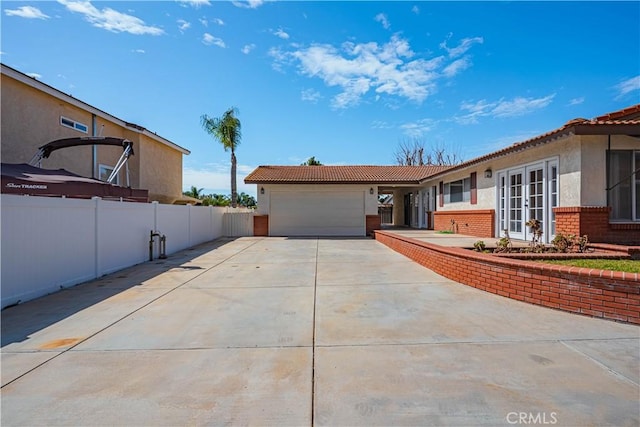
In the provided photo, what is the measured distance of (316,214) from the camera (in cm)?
1869

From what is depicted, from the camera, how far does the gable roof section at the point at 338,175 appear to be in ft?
59.7

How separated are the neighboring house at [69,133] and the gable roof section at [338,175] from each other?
537 cm

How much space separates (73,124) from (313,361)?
14.6 m

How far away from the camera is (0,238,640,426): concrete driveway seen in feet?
8.43

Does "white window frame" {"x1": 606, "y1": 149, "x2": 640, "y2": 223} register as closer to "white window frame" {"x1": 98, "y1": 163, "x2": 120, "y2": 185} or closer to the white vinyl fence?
the white vinyl fence

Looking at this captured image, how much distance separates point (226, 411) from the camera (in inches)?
102

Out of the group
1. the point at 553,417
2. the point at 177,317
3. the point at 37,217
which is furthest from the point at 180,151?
the point at 553,417

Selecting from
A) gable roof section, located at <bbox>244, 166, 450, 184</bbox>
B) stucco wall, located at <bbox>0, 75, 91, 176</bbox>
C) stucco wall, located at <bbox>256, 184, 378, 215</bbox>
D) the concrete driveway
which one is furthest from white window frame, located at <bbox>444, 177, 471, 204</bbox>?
stucco wall, located at <bbox>0, 75, 91, 176</bbox>

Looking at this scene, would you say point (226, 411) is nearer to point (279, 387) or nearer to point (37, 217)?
point (279, 387)

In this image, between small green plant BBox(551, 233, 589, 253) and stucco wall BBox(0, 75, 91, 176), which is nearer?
small green plant BBox(551, 233, 589, 253)

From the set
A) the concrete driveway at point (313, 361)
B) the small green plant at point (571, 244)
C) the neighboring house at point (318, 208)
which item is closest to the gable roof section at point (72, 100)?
the neighboring house at point (318, 208)

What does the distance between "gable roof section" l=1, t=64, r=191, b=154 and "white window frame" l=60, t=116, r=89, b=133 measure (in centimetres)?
65

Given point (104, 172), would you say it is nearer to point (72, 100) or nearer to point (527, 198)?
point (72, 100)

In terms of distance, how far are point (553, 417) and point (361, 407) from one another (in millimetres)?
1464
